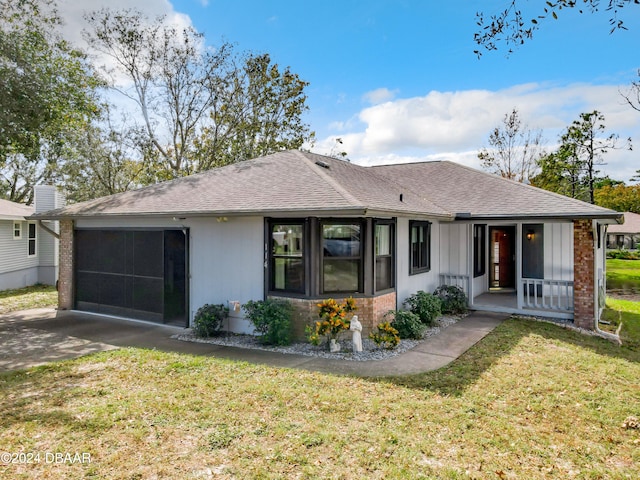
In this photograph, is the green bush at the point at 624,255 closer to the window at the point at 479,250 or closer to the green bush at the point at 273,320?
the window at the point at 479,250

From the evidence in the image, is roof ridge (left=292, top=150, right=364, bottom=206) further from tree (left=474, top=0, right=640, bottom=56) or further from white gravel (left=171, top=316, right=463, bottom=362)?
tree (left=474, top=0, right=640, bottom=56)

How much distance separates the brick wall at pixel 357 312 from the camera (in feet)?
25.7

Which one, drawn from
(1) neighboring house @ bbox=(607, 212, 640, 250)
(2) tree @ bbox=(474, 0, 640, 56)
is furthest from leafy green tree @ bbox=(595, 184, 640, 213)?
(2) tree @ bbox=(474, 0, 640, 56)

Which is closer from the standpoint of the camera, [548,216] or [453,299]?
[548,216]

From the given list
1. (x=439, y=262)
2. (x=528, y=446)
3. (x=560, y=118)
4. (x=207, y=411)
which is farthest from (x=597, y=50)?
(x=560, y=118)

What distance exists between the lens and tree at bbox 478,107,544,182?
3012 cm

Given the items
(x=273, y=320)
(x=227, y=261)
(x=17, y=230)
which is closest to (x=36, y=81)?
(x=17, y=230)

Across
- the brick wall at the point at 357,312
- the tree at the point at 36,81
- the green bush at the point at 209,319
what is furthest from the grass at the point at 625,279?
the tree at the point at 36,81

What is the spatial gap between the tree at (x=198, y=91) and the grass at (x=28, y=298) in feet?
29.2

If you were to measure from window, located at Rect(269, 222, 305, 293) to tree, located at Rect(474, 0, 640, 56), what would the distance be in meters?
4.69

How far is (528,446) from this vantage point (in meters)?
4.00

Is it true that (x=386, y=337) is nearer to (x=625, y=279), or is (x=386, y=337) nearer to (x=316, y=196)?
(x=316, y=196)

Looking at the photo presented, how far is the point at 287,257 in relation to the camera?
321 inches

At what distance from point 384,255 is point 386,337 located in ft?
6.63
